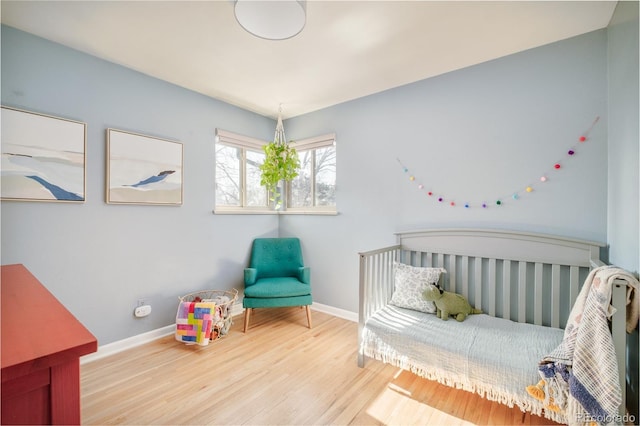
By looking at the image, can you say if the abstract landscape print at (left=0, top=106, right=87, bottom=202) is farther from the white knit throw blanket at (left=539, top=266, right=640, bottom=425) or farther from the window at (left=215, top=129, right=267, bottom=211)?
the white knit throw blanket at (left=539, top=266, right=640, bottom=425)

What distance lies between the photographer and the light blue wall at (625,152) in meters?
1.30

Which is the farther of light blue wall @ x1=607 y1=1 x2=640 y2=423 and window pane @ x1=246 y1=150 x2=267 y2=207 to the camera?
window pane @ x1=246 y1=150 x2=267 y2=207

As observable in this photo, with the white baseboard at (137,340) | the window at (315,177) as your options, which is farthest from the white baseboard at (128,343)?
the window at (315,177)

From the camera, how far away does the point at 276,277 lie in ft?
10.5

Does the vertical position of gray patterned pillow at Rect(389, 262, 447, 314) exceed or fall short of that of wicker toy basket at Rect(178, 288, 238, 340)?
it exceeds it

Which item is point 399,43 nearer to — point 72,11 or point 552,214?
point 552,214

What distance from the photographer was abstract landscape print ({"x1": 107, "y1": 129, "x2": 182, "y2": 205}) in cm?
226

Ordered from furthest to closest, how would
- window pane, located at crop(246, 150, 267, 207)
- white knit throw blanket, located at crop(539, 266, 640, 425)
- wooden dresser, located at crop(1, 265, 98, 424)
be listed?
window pane, located at crop(246, 150, 267, 207) → white knit throw blanket, located at crop(539, 266, 640, 425) → wooden dresser, located at crop(1, 265, 98, 424)

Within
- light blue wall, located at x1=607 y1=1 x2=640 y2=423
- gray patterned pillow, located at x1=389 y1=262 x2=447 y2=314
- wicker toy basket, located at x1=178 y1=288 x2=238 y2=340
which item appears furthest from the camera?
wicker toy basket, located at x1=178 y1=288 x2=238 y2=340

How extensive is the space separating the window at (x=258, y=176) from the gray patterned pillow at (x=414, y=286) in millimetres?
1164

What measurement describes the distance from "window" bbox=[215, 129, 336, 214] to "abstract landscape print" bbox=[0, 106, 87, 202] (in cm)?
117

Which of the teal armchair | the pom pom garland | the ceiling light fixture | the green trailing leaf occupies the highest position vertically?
the ceiling light fixture

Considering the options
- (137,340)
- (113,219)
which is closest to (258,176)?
(113,219)

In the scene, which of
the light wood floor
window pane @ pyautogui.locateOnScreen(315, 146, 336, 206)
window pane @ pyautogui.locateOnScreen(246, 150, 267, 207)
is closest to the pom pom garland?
window pane @ pyautogui.locateOnScreen(315, 146, 336, 206)
